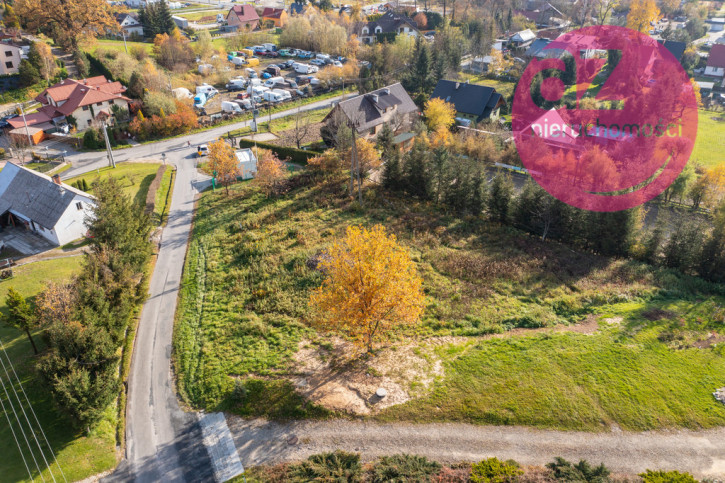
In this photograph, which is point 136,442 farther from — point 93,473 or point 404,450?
point 404,450

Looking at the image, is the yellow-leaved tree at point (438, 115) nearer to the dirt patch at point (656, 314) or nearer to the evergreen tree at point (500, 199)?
the evergreen tree at point (500, 199)

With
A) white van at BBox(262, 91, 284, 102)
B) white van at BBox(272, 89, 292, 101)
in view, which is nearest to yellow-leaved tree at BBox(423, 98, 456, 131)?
white van at BBox(272, 89, 292, 101)

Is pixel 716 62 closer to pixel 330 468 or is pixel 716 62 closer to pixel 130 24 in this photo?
pixel 330 468

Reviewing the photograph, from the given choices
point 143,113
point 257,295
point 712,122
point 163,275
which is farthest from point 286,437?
point 712,122

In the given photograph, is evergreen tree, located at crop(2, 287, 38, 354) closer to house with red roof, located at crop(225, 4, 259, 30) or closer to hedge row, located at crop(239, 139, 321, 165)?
hedge row, located at crop(239, 139, 321, 165)

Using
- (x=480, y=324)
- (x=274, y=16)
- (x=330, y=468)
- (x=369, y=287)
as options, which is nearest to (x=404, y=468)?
(x=330, y=468)

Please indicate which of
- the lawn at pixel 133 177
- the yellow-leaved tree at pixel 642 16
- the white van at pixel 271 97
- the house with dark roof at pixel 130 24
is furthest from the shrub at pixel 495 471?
the house with dark roof at pixel 130 24
